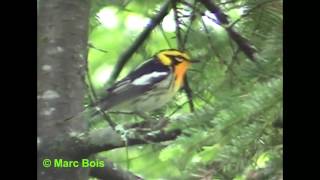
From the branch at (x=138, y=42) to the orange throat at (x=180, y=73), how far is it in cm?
7

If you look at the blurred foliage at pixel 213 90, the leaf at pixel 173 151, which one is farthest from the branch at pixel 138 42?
the leaf at pixel 173 151

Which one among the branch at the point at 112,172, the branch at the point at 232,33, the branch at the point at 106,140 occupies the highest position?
the branch at the point at 232,33

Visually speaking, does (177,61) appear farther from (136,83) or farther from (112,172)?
(112,172)

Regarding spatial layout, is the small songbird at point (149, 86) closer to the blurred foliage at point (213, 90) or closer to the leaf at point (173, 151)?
the blurred foliage at point (213, 90)

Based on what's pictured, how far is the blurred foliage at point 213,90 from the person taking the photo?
424 millimetres

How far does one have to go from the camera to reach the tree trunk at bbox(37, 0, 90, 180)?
644 millimetres

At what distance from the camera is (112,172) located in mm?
687

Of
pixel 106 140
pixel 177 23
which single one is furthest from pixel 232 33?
pixel 106 140

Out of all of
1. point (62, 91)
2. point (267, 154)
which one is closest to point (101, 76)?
point (62, 91)

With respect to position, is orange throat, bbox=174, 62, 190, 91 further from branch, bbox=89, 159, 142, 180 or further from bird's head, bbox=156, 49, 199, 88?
branch, bbox=89, 159, 142, 180

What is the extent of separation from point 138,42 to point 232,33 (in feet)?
0.37

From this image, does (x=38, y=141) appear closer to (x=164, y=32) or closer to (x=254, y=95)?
(x=164, y=32)
